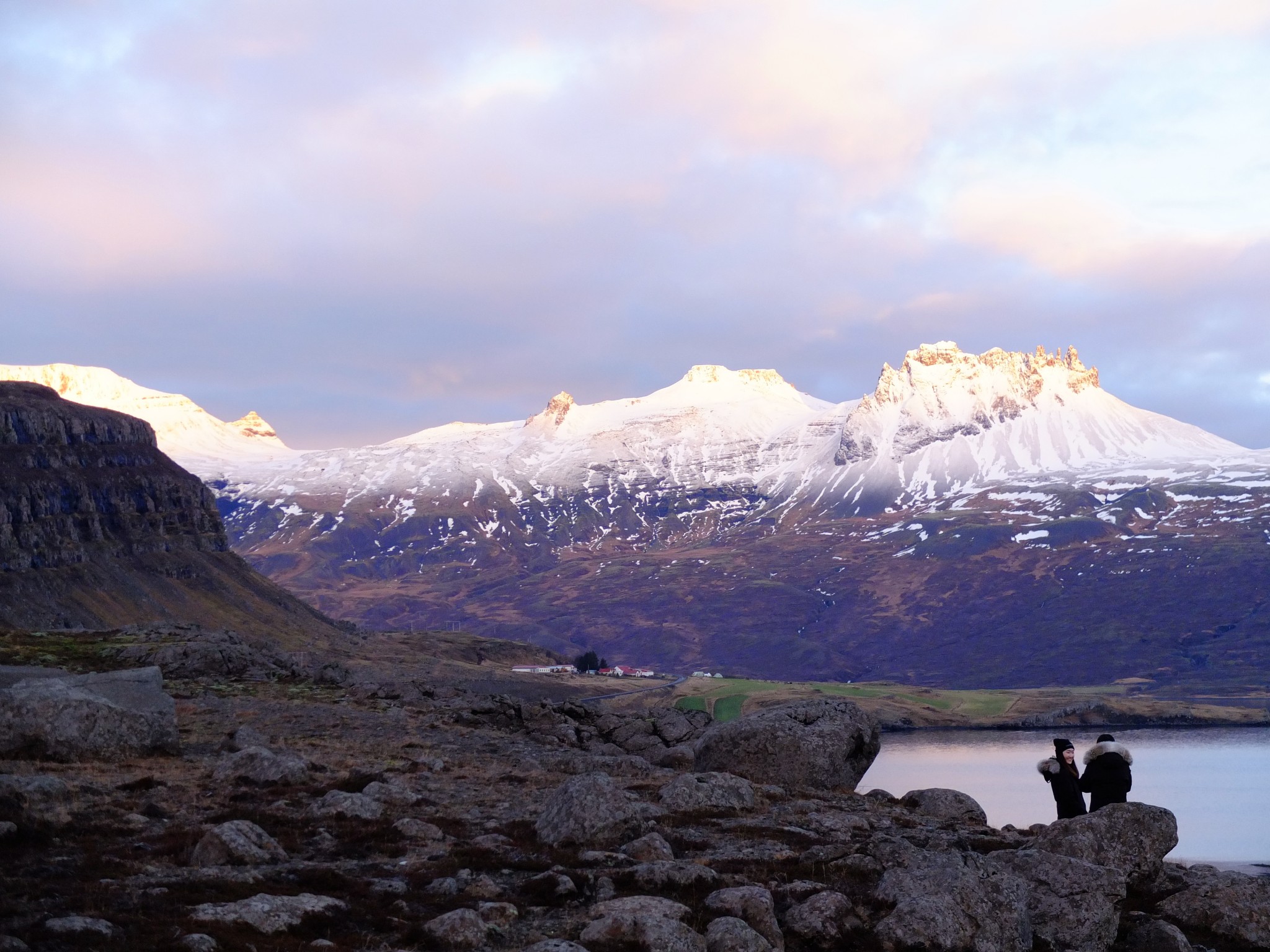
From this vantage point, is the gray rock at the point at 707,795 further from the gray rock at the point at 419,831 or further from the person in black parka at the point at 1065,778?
the person in black parka at the point at 1065,778

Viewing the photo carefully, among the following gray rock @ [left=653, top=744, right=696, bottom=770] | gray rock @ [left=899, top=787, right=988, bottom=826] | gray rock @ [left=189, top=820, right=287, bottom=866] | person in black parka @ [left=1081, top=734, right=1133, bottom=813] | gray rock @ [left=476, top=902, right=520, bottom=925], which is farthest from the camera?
gray rock @ [left=653, top=744, right=696, bottom=770]

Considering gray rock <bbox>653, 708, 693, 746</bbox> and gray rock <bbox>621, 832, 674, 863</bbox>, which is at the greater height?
gray rock <bbox>621, 832, 674, 863</bbox>

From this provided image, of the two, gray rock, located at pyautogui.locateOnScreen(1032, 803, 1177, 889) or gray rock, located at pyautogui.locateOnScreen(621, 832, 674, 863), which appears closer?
gray rock, located at pyautogui.locateOnScreen(621, 832, 674, 863)

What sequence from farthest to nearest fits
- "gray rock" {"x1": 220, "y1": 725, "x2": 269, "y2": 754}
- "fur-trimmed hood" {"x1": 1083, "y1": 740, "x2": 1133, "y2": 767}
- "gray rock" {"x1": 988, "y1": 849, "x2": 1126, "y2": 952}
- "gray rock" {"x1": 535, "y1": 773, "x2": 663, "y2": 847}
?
"gray rock" {"x1": 220, "y1": 725, "x2": 269, "y2": 754}
"fur-trimmed hood" {"x1": 1083, "y1": 740, "x2": 1133, "y2": 767}
"gray rock" {"x1": 535, "y1": 773, "x2": 663, "y2": 847}
"gray rock" {"x1": 988, "y1": 849, "x2": 1126, "y2": 952}

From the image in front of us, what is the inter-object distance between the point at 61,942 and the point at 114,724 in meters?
20.1

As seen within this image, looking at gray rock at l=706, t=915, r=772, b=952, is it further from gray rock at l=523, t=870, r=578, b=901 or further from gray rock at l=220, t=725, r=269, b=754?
gray rock at l=220, t=725, r=269, b=754

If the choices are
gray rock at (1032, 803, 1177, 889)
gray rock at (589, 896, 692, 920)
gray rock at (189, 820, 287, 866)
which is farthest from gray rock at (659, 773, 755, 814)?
gray rock at (189, 820, 287, 866)

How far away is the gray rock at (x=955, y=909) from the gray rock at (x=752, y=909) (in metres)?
2.03

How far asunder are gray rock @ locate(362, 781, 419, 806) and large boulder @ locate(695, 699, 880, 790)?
42.6 feet

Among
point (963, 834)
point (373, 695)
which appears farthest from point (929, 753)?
point (963, 834)

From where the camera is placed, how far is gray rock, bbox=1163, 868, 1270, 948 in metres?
24.5

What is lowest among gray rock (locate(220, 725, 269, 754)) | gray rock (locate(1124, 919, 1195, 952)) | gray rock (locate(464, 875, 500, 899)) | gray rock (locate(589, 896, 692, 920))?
gray rock (locate(1124, 919, 1195, 952))

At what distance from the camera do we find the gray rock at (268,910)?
61.7 feet

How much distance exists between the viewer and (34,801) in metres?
24.3
